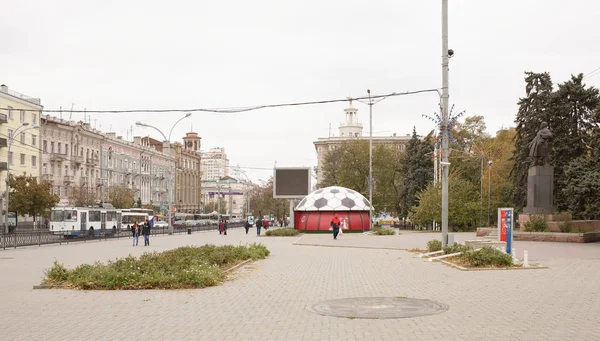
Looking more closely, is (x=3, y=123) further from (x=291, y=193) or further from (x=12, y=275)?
(x=12, y=275)

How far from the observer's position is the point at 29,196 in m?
56.7

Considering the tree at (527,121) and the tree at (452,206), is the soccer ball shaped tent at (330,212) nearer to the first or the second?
the tree at (452,206)

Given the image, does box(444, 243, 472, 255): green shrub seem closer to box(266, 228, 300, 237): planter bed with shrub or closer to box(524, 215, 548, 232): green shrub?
box(524, 215, 548, 232): green shrub

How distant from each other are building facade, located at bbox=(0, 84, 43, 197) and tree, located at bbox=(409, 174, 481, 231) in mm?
36405

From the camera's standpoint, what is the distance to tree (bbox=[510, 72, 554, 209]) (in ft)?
162

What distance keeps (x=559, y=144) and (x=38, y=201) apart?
4345 centimetres

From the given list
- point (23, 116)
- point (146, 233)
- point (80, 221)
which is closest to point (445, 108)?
point (146, 233)

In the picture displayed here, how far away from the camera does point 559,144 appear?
4538cm

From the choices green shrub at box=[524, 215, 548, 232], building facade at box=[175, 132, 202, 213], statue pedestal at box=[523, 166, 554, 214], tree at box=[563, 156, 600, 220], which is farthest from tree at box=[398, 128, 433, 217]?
building facade at box=[175, 132, 202, 213]

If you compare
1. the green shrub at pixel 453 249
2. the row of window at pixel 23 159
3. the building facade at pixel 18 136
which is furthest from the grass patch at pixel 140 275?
the row of window at pixel 23 159

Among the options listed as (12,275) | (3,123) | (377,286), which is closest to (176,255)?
(12,275)

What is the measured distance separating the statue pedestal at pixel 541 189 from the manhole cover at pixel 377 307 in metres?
24.2

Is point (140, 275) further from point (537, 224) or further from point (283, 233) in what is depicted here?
point (283, 233)

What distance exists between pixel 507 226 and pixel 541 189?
1526 centimetres
